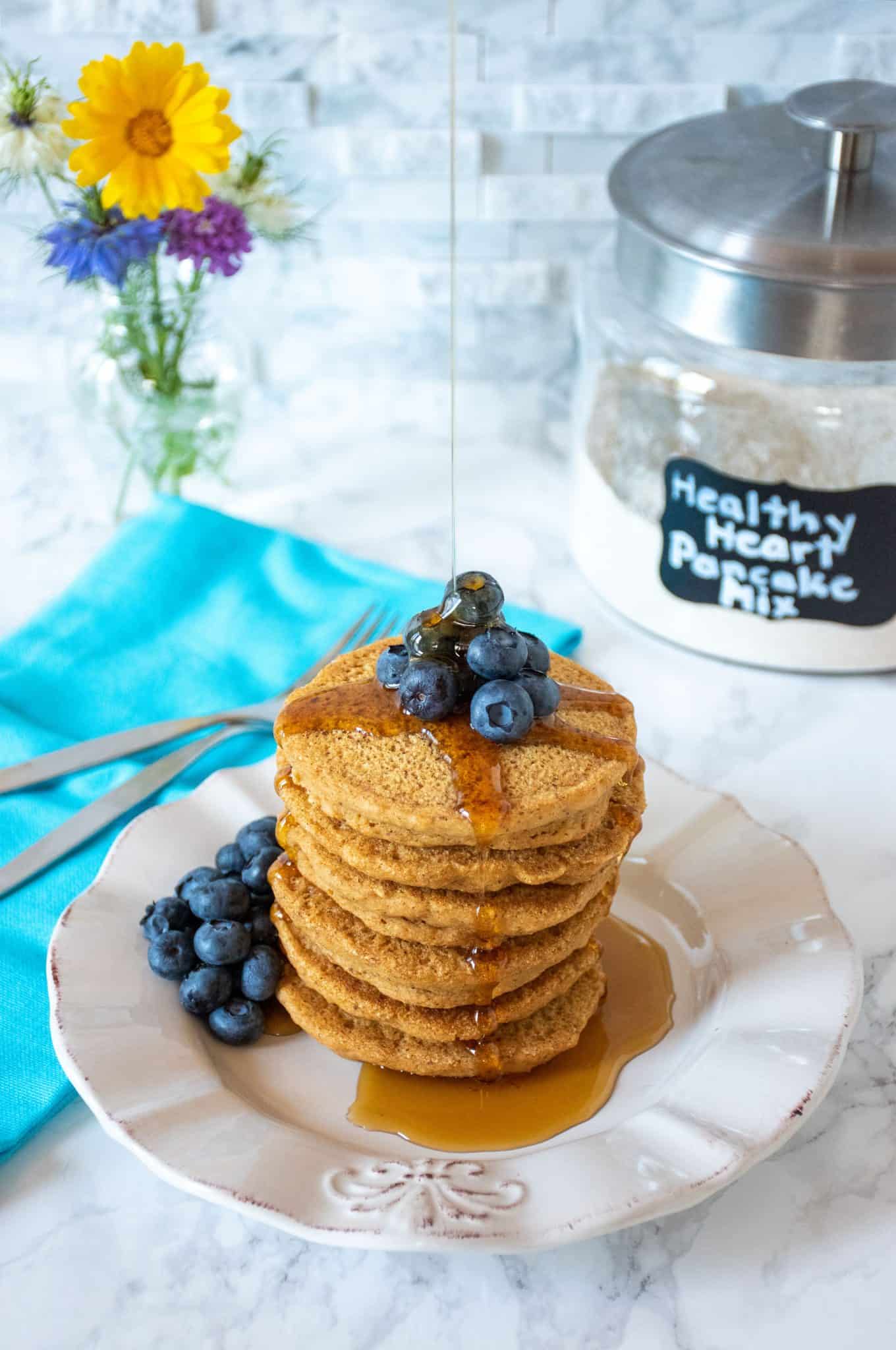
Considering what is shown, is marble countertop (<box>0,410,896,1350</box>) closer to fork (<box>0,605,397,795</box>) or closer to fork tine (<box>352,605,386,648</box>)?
fork (<box>0,605,397,795</box>)

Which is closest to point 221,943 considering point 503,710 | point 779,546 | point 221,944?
point 221,944

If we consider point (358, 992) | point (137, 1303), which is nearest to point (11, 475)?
point (358, 992)

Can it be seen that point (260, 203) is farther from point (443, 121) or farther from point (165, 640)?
point (165, 640)

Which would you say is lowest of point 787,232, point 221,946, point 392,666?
point 221,946

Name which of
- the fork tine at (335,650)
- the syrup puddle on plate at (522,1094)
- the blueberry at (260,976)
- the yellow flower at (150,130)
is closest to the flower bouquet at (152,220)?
the yellow flower at (150,130)

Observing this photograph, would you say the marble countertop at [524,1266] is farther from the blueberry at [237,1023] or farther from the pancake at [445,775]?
the pancake at [445,775]

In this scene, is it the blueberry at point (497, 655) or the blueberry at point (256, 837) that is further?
the blueberry at point (256, 837)

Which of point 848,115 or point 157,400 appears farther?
point 157,400
